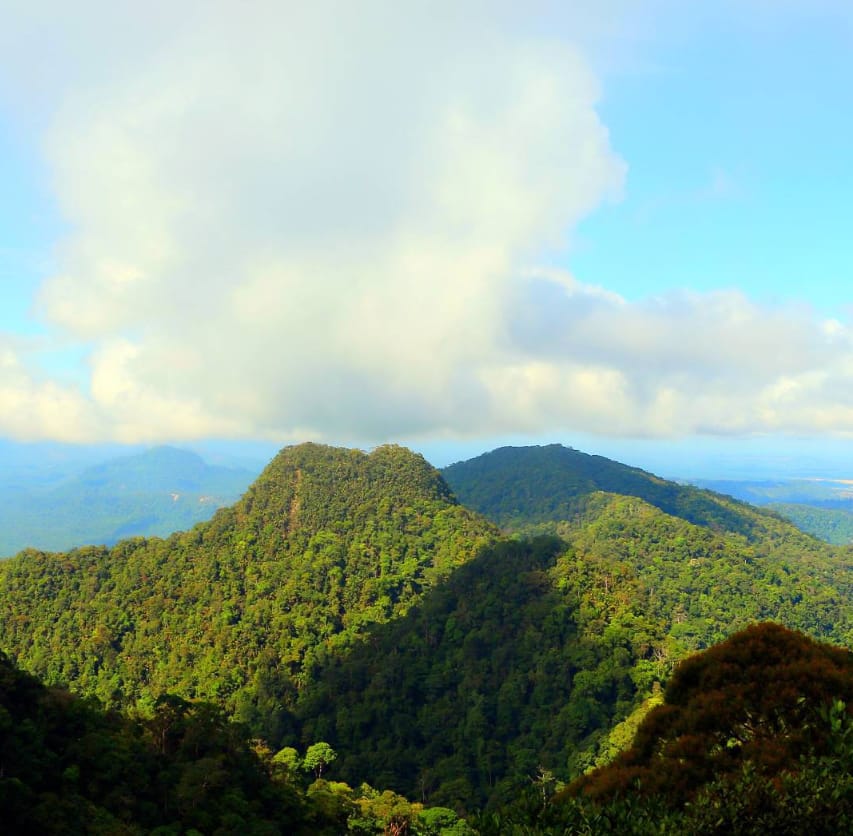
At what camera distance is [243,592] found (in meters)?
70.8

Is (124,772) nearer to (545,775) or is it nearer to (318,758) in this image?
(318,758)

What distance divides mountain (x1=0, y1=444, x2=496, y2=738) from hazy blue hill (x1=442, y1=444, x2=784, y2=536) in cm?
5224

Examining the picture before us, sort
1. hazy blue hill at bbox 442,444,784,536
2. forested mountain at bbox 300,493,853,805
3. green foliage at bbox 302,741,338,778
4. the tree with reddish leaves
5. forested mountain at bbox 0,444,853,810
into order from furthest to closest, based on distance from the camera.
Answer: hazy blue hill at bbox 442,444,784,536, forested mountain at bbox 0,444,853,810, green foliage at bbox 302,741,338,778, forested mountain at bbox 300,493,853,805, the tree with reddish leaves

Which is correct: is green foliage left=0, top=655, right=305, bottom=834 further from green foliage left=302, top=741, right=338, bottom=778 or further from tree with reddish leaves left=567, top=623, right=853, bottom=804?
tree with reddish leaves left=567, top=623, right=853, bottom=804

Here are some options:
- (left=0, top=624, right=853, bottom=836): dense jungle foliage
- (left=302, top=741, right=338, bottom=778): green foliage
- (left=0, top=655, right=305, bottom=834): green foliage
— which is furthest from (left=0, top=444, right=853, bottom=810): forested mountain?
(left=0, top=655, right=305, bottom=834): green foliage

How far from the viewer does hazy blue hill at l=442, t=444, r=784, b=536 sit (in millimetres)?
138000

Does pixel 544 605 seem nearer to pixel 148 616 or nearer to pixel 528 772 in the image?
pixel 528 772

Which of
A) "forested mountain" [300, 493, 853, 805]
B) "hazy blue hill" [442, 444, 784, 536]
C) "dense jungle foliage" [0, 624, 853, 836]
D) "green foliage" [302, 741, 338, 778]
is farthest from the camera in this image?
"hazy blue hill" [442, 444, 784, 536]

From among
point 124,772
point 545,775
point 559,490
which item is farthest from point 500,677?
point 559,490

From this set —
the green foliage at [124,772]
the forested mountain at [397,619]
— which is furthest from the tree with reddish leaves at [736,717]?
the forested mountain at [397,619]

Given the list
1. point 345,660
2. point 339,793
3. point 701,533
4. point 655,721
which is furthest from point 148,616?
point 701,533

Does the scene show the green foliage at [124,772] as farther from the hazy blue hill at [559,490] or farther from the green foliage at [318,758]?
the hazy blue hill at [559,490]

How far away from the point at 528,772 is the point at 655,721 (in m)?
30.3

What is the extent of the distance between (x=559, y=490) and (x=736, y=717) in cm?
13141
